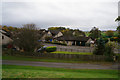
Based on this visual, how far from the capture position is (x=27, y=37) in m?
30.7

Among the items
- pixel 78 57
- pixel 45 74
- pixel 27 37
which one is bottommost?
pixel 78 57

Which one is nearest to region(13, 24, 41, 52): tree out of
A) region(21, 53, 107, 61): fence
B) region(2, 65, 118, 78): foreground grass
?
region(21, 53, 107, 61): fence

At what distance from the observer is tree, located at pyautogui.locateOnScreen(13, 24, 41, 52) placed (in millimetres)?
30688

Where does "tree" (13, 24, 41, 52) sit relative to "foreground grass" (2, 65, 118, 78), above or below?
above

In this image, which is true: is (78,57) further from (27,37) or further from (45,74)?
(45,74)

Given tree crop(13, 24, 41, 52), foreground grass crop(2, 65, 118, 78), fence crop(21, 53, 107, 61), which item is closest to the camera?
foreground grass crop(2, 65, 118, 78)

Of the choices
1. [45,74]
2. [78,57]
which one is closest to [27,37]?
[78,57]

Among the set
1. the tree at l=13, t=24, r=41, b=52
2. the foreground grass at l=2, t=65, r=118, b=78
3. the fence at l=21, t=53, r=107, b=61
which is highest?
the tree at l=13, t=24, r=41, b=52

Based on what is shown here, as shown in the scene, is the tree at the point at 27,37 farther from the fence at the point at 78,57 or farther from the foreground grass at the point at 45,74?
the foreground grass at the point at 45,74

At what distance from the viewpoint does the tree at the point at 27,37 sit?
30688 millimetres

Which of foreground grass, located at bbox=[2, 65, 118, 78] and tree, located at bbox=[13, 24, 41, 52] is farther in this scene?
tree, located at bbox=[13, 24, 41, 52]

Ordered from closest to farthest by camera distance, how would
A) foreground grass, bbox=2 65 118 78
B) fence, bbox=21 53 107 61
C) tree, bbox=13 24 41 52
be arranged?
foreground grass, bbox=2 65 118 78
tree, bbox=13 24 41 52
fence, bbox=21 53 107 61

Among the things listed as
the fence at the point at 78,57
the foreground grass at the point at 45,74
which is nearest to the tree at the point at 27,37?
the fence at the point at 78,57

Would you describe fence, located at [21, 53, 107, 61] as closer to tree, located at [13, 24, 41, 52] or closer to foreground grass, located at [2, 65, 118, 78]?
tree, located at [13, 24, 41, 52]
